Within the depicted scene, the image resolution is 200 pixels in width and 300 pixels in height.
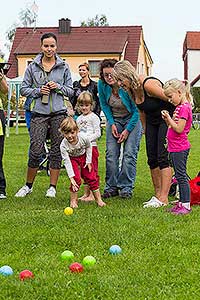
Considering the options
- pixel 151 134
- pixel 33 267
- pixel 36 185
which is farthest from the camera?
pixel 36 185

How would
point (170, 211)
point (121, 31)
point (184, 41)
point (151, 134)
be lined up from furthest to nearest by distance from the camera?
point (184, 41)
point (121, 31)
point (151, 134)
point (170, 211)

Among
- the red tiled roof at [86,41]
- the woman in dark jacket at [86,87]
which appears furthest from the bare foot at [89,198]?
the red tiled roof at [86,41]

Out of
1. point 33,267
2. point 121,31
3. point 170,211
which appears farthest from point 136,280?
point 121,31

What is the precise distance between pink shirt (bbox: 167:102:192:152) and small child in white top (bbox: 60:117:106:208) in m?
1.05

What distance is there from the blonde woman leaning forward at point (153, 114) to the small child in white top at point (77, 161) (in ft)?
2.28

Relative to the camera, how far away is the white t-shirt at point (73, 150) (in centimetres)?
703

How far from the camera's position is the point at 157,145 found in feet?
23.7

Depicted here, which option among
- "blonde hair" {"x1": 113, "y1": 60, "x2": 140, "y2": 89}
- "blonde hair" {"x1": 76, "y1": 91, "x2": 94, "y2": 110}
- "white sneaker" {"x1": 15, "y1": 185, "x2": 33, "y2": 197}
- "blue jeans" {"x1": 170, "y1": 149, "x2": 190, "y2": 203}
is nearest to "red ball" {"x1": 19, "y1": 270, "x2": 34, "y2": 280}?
"blue jeans" {"x1": 170, "y1": 149, "x2": 190, "y2": 203}

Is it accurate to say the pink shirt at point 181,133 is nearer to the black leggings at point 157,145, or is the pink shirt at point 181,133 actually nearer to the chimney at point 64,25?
the black leggings at point 157,145

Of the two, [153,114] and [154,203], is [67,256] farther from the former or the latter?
[153,114]

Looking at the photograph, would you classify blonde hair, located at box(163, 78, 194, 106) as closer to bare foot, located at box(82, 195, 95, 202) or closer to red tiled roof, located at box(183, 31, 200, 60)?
bare foot, located at box(82, 195, 95, 202)

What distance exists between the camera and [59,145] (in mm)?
7695

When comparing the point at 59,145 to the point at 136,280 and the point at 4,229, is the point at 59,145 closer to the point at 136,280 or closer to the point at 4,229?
the point at 4,229

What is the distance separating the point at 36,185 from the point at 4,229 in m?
3.46
